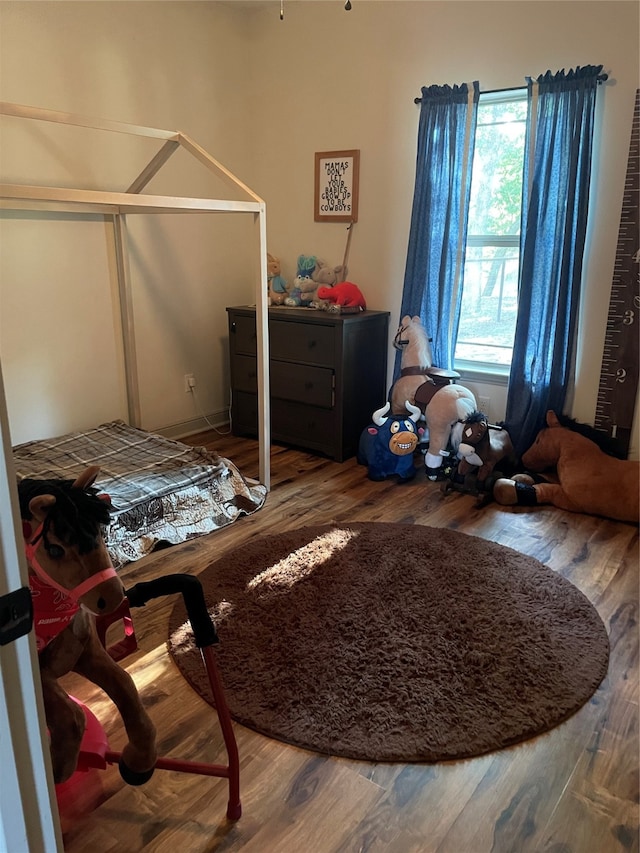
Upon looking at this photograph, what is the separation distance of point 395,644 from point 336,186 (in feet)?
9.27

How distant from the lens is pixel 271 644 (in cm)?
198

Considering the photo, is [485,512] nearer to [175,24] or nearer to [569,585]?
[569,585]

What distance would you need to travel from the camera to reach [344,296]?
3758 millimetres

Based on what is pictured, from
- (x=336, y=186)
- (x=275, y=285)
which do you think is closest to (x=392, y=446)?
(x=275, y=285)

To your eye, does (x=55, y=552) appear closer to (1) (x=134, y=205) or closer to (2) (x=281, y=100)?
(1) (x=134, y=205)

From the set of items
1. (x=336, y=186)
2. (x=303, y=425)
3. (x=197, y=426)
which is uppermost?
(x=336, y=186)

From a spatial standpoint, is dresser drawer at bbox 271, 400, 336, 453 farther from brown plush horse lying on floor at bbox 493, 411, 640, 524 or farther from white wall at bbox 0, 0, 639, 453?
brown plush horse lying on floor at bbox 493, 411, 640, 524

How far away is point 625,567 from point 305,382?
186 cm

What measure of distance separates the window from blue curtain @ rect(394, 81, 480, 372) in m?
0.11

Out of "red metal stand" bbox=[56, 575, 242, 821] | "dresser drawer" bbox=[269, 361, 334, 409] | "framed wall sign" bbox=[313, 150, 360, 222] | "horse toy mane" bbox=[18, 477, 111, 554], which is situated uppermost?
"framed wall sign" bbox=[313, 150, 360, 222]

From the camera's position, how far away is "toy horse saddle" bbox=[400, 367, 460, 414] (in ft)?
11.3

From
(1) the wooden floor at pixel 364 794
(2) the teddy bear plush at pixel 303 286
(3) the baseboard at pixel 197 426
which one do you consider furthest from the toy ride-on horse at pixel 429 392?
(1) the wooden floor at pixel 364 794

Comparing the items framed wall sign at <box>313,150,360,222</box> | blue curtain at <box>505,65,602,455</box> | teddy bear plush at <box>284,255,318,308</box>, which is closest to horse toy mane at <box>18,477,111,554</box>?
blue curtain at <box>505,65,602,455</box>

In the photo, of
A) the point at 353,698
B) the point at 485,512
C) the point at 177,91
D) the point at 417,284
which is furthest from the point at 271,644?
the point at 177,91
